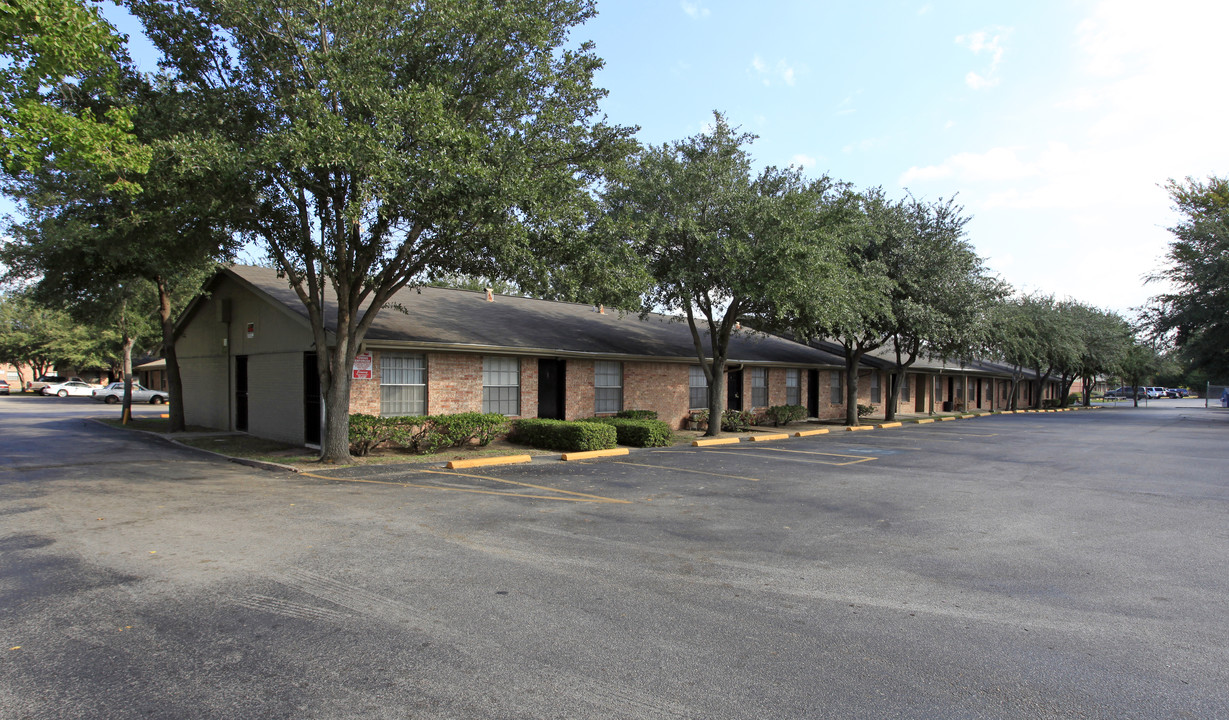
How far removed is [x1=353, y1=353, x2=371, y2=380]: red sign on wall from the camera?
15.0m

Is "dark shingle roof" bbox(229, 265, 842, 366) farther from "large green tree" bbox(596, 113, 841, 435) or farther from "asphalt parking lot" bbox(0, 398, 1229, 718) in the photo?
"asphalt parking lot" bbox(0, 398, 1229, 718)

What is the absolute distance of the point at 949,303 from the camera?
82.9ft

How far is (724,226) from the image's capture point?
60.0 ft

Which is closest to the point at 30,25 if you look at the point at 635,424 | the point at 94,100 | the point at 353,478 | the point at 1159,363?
the point at 94,100

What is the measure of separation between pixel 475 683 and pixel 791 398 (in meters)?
26.2

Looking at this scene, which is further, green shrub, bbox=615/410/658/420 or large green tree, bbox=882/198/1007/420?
large green tree, bbox=882/198/1007/420

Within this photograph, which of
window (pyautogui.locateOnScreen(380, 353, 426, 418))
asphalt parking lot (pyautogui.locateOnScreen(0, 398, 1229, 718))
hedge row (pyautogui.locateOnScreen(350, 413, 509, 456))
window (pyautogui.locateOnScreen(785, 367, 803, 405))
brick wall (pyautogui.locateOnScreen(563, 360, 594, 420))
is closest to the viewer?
asphalt parking lot (pyautogui.locateOnScreen(0, 398, 1229, 718))

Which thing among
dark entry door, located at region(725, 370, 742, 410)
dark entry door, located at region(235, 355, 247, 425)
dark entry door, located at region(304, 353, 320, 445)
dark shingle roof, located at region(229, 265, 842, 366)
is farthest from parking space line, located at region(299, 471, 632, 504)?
dark entry door, located at region(725, 370, 742, 410)

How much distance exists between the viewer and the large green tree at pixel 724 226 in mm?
17094

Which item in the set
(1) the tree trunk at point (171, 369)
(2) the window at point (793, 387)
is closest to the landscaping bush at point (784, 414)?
(2) the window at point (793, 387)

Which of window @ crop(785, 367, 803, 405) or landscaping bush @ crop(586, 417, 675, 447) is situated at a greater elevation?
window @ crop(785, 367, 803, 405)

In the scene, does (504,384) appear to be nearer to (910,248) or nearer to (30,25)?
(30,25)

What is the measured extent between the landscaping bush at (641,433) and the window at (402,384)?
4473mm

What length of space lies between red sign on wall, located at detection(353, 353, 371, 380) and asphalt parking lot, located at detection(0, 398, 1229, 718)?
14.4 ft
